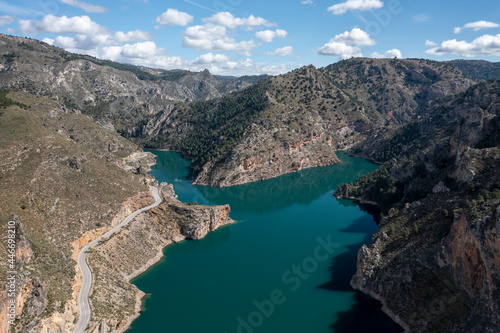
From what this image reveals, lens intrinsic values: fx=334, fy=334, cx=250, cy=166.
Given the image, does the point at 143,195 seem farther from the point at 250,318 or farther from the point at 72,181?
the point at 250,318

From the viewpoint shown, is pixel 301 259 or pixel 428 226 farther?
pixel 301 259

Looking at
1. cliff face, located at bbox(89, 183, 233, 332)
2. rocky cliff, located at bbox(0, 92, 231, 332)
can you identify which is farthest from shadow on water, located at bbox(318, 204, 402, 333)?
rocky cliff, located at bbox(0, 92, 231, 332)

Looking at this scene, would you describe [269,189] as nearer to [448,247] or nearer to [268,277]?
[268,277]

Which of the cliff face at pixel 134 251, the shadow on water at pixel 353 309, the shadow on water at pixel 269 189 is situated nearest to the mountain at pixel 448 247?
the shadow on water at pixel 353 309

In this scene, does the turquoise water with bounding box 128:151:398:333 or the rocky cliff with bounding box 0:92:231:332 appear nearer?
the rocky cliff with bounding box 0:92:231:332

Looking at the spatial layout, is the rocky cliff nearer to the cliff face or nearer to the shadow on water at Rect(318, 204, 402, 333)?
the cliff face

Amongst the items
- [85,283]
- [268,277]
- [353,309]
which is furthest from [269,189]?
[85,283]

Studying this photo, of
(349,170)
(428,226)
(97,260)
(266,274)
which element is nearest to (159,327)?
(97,260)

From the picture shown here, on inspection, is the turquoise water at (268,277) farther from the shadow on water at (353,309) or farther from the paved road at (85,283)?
the paved road at (85,283)
